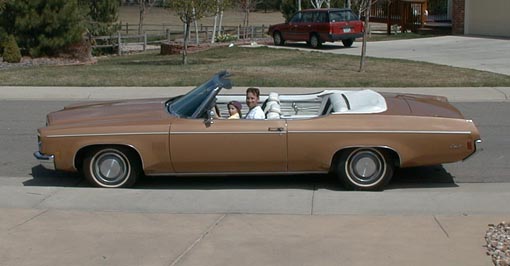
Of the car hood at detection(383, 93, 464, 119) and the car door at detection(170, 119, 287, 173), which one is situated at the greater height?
the car hood at detection(383, 93, 464, 119)

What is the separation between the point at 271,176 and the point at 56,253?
3467 millimetres

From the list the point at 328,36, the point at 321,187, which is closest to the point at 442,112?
the point at 321,187

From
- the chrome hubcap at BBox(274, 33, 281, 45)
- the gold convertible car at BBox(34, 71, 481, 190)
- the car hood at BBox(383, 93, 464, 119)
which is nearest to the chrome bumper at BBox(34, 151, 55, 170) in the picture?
the gold convertible car at BBox(34, 71, 481, 190)

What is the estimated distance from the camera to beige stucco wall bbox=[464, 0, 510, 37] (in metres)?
34.3

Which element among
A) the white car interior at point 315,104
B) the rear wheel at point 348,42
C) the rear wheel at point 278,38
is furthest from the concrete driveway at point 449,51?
the white car interior at point 315,104

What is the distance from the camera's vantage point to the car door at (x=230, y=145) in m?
8.12

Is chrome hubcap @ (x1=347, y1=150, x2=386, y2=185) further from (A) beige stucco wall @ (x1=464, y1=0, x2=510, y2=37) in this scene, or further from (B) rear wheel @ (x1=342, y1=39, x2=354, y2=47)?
(A) beige stucco wall @ (x1=464, y1=0, x2=510, y2=37)

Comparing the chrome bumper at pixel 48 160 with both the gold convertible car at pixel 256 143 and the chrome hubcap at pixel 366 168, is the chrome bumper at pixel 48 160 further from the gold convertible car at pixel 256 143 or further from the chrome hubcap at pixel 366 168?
the chrome hubcap at pixel 366 168

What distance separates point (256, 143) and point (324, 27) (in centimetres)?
2287

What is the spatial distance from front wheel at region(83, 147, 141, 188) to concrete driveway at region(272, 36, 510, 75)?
14.5 meters

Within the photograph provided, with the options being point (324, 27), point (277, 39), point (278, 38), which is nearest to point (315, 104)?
point (324, 27)

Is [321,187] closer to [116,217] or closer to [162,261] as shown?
[116,217]

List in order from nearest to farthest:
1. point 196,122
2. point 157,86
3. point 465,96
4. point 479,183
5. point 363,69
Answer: point 196,122, point 479,183, point 465,96, point 157,86, point 363,69

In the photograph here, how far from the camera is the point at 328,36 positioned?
30.4 m
